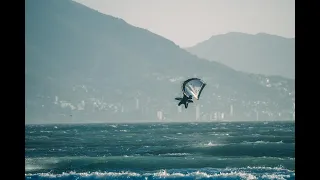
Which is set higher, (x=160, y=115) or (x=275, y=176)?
(x=160, y=115)

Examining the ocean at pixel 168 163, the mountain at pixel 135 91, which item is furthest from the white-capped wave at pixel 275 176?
the mountain at pixel 135 91

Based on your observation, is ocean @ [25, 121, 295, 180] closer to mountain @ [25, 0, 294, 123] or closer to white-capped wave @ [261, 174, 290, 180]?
white-capped wave @ [261, 174, 290, 180]

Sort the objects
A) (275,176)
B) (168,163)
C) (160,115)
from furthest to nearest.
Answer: (160,115) < (168,163) < (275,176)

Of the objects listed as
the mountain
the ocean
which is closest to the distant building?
the mountain

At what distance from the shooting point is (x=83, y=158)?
146ft

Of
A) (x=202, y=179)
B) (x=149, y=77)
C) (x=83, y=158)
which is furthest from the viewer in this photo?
(x=149, y=77)

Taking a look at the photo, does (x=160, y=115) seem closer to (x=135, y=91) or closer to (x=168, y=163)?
(x=135, y=91)

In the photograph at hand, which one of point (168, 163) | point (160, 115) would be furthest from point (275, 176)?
point (160, 115)
